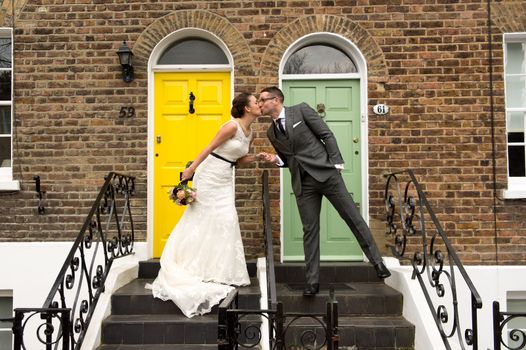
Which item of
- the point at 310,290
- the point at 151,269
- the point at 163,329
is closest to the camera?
the point at 163,329

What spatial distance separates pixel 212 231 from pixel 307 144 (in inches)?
49.7

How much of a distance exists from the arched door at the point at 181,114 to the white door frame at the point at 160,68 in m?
0.02

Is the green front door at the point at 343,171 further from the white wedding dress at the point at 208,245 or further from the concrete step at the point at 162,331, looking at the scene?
the concrete step at the point at 162,331

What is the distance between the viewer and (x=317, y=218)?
5.03 meters

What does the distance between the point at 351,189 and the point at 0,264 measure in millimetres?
4273

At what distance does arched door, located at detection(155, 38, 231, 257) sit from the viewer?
6.37 metres

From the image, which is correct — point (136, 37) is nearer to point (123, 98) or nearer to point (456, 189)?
point (123, 98)

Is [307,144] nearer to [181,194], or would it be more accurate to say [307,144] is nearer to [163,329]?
[181,194]

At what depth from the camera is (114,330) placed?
465cm

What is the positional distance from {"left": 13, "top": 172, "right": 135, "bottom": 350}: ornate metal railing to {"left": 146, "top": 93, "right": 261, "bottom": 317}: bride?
63cm

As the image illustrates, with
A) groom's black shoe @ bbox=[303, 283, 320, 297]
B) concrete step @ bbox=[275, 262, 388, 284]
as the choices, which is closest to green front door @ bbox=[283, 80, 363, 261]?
concrete step @ bbox=[275, 262, 388, 284]

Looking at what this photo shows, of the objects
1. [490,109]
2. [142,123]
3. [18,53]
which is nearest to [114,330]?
[142,123]

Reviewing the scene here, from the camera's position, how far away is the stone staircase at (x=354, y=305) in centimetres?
465

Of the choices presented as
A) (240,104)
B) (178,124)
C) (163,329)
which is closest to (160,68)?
(178,124)
